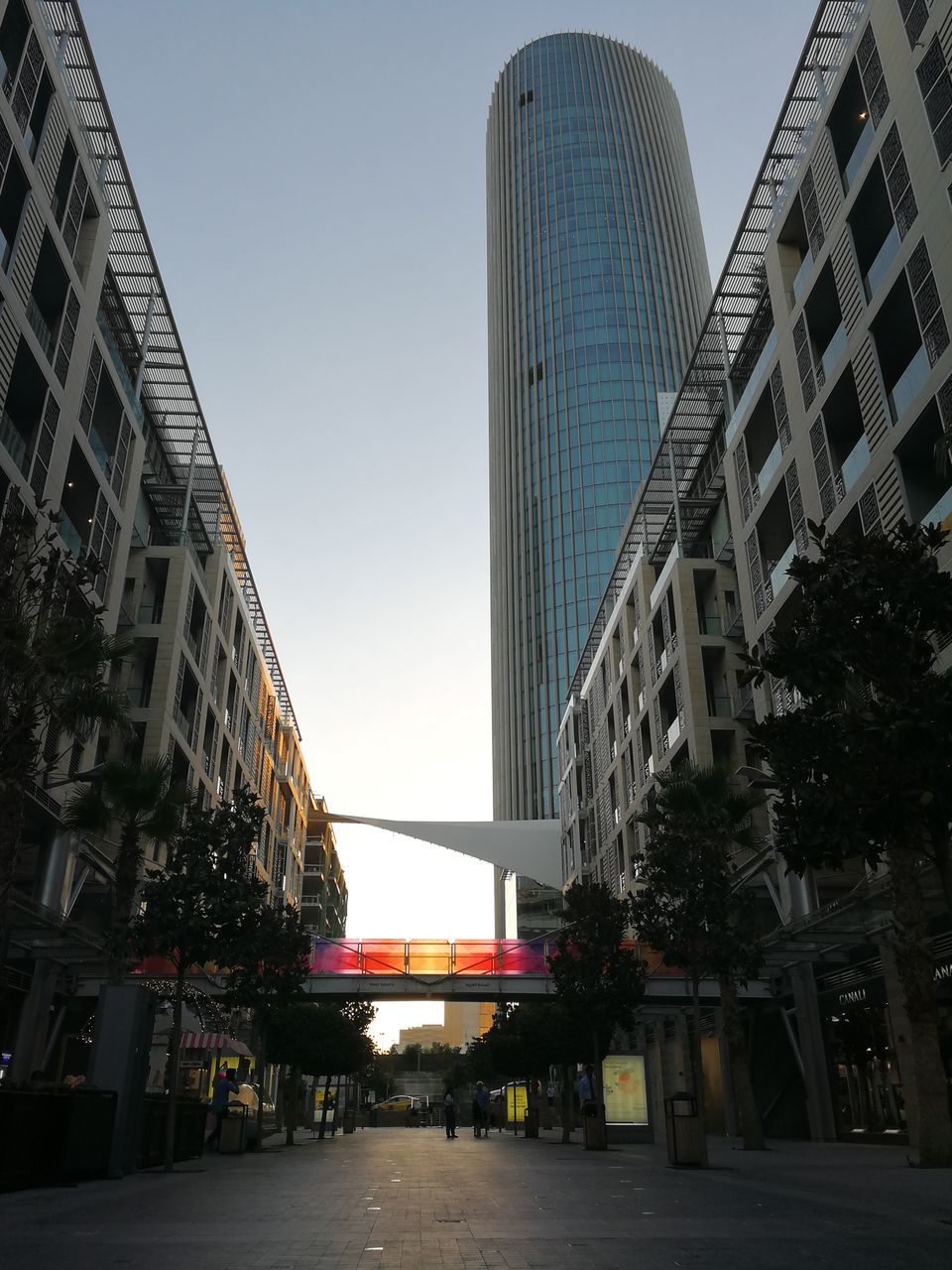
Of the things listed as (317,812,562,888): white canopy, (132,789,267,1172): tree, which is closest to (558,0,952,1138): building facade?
(132,789,267,1172): tree

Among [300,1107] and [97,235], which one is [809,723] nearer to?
[97,235]

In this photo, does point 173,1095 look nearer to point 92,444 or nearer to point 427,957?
point 427,957

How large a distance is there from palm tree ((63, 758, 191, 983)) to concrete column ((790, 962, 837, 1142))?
19.4 metres

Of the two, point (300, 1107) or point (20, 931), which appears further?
point (300, 1107)

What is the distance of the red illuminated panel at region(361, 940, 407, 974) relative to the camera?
3809 cm

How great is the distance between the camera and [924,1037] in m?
15.4

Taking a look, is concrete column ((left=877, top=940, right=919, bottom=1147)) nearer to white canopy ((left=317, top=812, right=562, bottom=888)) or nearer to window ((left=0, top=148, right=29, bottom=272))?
window ((left=0, top=148, right=29, bottom=272))

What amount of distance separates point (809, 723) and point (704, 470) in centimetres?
3465

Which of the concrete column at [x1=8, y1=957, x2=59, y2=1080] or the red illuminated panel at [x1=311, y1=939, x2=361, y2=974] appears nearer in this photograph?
the concrete column at [x1=8, y1=957, x2=59, y2=1080]

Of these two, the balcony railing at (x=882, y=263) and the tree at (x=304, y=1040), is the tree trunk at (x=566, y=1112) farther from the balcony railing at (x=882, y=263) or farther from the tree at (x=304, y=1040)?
the balcony railing at (x=882, y=263)

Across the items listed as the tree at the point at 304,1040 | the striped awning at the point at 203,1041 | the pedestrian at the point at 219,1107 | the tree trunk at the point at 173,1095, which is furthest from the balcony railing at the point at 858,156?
the tree at the point at 304,1040

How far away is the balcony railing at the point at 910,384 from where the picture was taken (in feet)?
72.8

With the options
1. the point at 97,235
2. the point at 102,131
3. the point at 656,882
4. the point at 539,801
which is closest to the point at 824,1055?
the point at 656,882

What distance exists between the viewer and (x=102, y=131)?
29.9 meters
